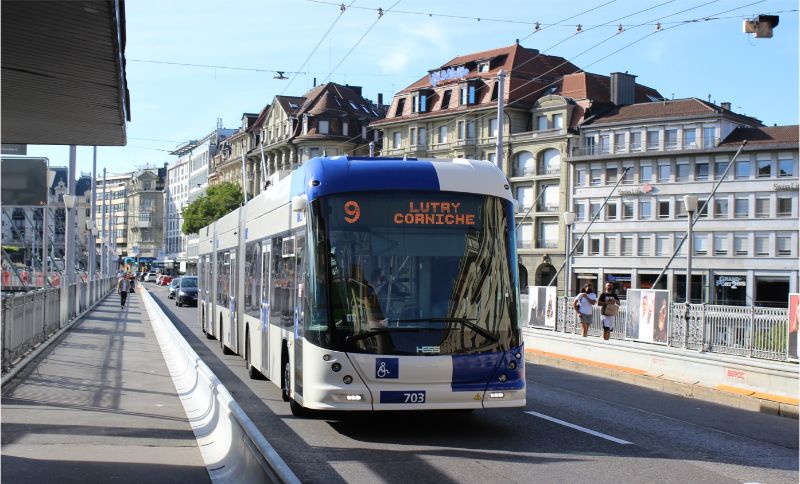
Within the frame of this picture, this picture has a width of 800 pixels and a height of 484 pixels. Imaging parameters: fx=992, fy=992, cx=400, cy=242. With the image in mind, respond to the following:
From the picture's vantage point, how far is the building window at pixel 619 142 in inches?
3076

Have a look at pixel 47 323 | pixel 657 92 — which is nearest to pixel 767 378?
pixel 47 323

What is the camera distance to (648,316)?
23.1 m

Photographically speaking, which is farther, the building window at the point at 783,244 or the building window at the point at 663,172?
the building window at the point at 663,172

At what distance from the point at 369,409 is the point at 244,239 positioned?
8.17 metres

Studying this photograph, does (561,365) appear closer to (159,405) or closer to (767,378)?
(767,378)

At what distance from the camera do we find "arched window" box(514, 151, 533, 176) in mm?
82500

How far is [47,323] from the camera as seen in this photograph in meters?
23.8

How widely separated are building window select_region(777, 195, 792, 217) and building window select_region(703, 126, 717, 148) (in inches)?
248

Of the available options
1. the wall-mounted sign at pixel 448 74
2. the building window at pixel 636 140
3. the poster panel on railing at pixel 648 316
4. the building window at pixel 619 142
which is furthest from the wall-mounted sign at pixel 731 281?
the poster panel on railing at pixel 648 316

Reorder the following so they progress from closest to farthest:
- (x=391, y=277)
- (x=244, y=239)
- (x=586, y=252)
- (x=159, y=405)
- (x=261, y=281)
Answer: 1. (x=391, y=277)
2. (x=159, y=405)
3. (x=261, y=281)
4. (x=244, y=239)
5. (x=586, y=252)

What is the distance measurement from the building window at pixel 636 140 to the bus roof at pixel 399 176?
68.3 m

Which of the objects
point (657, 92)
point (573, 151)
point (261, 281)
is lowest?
point (261, 281)

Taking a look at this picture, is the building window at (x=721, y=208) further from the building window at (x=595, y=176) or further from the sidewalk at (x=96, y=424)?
the sidewalk at (x=96, y=424)

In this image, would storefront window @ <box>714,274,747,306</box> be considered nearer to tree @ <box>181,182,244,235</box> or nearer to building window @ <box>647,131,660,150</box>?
building window @ <box>647,131,660,150</box>
